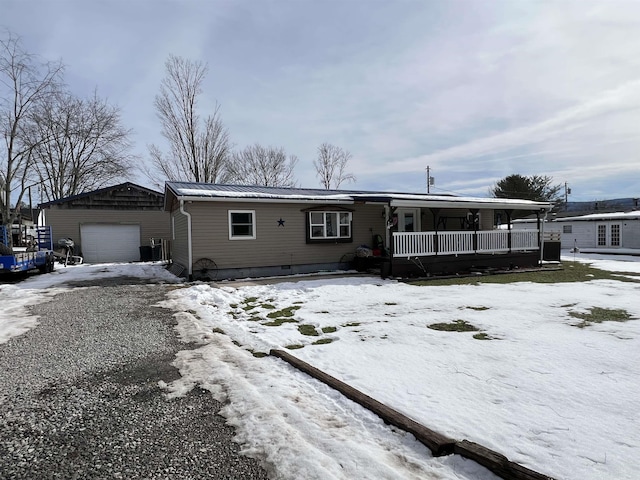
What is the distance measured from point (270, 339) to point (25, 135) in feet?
68.8

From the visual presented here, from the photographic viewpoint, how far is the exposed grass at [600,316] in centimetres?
578

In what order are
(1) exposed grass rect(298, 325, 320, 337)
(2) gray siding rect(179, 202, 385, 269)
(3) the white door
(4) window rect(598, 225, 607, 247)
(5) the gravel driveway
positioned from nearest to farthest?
(5) the gravel driveway → (1) exposed grass rect(298, 325, 320, 337) → (2) gray siding rect(179, 202, 385, 269) → (3) the white door → (4) window rect(598, 225, 607, 247)

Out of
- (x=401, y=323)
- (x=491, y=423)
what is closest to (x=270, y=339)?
(x=401, y=323)

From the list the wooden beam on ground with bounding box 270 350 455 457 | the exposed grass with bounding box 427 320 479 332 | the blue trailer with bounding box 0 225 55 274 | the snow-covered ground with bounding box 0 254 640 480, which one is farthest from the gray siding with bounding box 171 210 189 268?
the wooden beam on ground with bounding box 270 350 455 457

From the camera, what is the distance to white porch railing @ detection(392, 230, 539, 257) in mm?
11797

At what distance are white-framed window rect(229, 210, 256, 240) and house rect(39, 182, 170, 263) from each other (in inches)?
351

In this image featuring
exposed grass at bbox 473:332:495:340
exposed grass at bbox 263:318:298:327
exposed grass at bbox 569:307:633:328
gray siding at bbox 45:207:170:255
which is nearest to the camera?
exposed grass at bbox 473:332:495:340

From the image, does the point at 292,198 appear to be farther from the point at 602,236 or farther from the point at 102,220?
the point at 602,236

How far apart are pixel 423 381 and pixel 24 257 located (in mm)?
13285

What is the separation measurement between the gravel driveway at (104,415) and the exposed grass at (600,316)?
5.59 m

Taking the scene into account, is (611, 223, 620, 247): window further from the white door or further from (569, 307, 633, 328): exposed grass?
(569, 307, 633, 328): exposed grass

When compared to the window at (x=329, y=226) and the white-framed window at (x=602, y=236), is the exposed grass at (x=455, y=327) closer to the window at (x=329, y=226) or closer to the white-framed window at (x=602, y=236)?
the window at (x=329, y=226)

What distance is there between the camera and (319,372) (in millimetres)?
3746

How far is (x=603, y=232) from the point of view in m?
24.6
